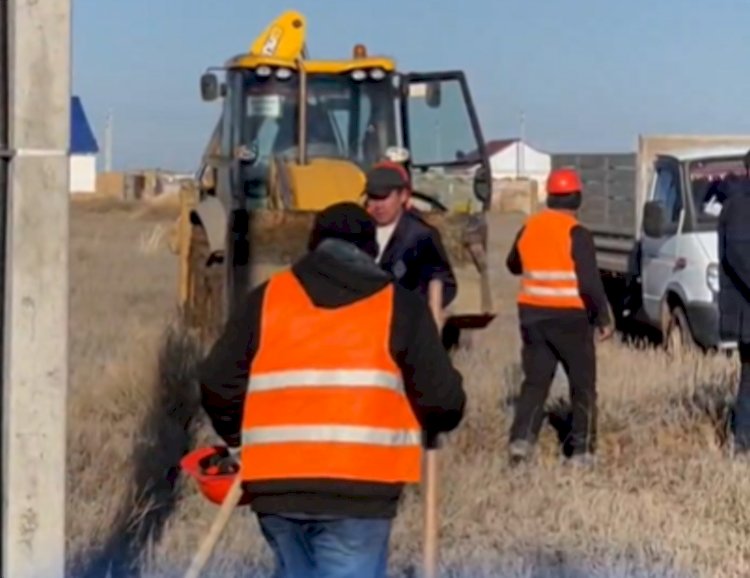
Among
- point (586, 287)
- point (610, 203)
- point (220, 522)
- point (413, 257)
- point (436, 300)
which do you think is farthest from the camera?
point (610, 203)

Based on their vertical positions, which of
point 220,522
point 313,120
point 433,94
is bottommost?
point 220,522

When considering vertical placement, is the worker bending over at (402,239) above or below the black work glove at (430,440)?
above

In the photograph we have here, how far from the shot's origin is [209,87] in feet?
50.5

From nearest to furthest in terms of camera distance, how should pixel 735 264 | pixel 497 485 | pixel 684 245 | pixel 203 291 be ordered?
pixel 497 485
pixel 735 264
pixel 684 245
pixel 203 291

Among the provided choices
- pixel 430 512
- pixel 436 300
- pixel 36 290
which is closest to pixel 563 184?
pixel 436 300

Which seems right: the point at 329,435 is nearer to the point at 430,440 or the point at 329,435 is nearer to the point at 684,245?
the point at 430,440

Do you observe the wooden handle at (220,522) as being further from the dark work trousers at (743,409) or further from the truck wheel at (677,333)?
the truck wheel at (677,333)

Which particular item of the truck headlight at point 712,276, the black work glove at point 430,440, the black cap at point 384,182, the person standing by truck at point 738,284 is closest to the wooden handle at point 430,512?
the black work glove at point 430,440

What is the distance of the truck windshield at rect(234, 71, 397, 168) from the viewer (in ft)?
49.2

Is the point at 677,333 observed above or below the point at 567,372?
below

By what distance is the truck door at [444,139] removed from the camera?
49.5ft

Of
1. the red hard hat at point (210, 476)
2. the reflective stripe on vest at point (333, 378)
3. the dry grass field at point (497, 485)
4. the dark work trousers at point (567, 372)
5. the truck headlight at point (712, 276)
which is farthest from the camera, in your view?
the truck headlight at point (712, 276)

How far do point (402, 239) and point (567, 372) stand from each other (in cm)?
223

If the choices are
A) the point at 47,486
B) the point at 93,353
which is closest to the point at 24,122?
the point at 47,486
